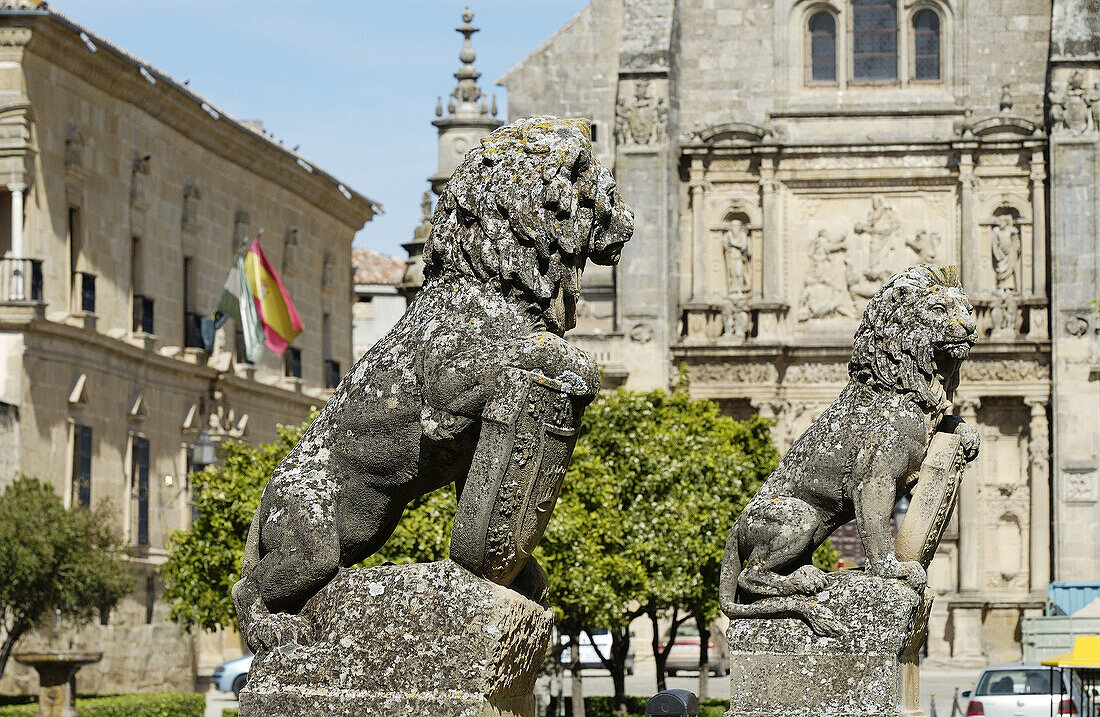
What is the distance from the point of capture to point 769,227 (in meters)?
42.6

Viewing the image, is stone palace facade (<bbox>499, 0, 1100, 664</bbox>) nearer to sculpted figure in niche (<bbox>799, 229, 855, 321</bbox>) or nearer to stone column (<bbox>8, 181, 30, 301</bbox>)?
sculpted figure in niche (<bbox>799, 229, 855, 321</bbox>)

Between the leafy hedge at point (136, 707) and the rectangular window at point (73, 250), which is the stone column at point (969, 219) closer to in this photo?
the rectangular window at point (73, 250)

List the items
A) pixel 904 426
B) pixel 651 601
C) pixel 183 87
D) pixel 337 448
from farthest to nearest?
pixel 183 87, pixel 651 601, pixel 904 426, pixel 337 448

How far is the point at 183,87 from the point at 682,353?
1182cm

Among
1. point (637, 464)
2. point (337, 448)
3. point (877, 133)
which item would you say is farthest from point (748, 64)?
point (337, 448)

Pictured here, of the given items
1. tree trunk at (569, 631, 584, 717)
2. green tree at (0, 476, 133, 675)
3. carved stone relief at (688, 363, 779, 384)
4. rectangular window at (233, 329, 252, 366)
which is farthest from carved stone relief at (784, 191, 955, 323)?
tree trunk at (569, 631, 584, 717)

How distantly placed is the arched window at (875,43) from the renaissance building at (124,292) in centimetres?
1191

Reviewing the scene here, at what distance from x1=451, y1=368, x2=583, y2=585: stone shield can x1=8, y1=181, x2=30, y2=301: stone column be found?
25586mm

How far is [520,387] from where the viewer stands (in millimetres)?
4754

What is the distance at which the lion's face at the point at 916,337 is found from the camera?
28.2 feet

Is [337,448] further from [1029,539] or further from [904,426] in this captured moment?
[1029,539]

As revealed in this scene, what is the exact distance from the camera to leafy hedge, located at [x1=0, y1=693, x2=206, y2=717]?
22381mm

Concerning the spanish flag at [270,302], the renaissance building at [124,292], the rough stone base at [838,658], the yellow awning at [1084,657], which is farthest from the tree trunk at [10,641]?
the rough stone base at [838,658]

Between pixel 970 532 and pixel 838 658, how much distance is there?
111 feet
